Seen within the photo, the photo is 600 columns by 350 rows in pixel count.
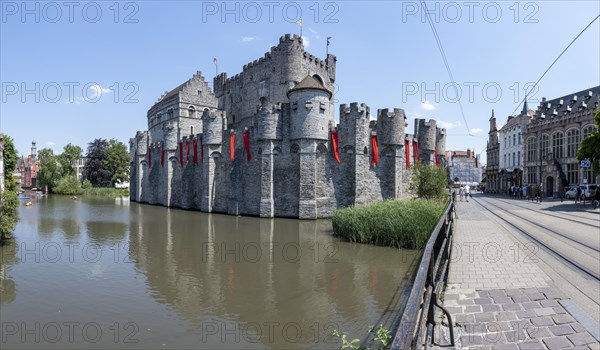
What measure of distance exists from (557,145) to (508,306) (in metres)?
46.2

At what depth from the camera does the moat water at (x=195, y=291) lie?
709 centimetres

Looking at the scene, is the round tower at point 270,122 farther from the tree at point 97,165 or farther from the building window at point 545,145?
the tree at point 97,165

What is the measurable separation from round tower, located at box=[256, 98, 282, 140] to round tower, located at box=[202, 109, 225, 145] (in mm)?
5654

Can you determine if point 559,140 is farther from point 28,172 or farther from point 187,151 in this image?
point 28,172

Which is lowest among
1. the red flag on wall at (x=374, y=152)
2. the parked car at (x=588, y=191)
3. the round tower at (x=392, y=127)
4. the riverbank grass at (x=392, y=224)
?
the riverbank grass at (x=392, y=224)

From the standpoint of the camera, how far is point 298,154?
25391 mm

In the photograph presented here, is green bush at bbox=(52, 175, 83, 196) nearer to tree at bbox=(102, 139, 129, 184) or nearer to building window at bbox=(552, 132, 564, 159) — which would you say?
tree at bbox=(102, 139, 129, 184)

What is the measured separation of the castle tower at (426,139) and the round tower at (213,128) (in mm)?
16468

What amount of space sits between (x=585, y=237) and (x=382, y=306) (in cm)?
746

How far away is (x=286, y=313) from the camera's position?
8133 mm

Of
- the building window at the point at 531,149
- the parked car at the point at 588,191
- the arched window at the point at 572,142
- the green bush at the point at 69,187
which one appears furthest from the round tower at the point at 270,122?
the green bush at the point at 69,187

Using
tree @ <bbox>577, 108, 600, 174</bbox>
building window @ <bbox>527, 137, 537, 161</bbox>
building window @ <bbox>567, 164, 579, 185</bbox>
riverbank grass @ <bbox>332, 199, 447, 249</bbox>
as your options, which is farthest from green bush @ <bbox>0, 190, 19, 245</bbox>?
building window @ <bbox>527, 137, 537, 161</bbox>

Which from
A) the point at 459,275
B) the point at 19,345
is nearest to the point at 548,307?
the point at 459,275

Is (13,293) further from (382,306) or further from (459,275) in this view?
(459,275)
